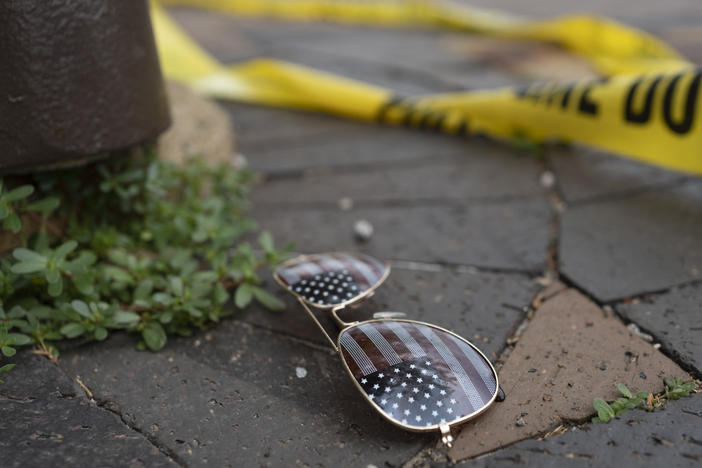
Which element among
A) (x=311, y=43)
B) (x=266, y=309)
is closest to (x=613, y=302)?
(x=266, y=309)

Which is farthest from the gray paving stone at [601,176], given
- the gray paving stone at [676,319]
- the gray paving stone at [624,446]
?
the gray paving stone at [624,446]

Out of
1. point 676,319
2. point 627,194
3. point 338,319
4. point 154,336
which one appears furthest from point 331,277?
point 627,194

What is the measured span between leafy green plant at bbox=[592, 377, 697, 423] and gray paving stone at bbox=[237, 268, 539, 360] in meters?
0.23

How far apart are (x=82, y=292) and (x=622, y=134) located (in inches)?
66.1

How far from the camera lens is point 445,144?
231 centimetres

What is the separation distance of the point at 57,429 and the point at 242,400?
1.05ft

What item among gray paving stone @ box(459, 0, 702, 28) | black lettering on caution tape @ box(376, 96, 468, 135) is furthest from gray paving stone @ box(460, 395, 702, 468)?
gray paving stone @ box(459, 0, 702, 28)

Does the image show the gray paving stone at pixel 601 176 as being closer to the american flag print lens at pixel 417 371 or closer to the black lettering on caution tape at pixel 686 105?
the black lettering on caution tape at pixel 686 105

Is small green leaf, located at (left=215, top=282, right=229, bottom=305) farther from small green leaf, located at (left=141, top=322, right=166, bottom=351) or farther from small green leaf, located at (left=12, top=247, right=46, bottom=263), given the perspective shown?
small green leaf, located at (left=12, top=247, right=46, bottom=263)

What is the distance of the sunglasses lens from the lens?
3.99ft

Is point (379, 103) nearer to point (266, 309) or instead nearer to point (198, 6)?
point (266, 309)

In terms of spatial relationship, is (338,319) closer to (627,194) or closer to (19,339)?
(19,339)

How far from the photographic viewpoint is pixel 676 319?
1.21 meters

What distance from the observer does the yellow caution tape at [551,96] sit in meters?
1.74
